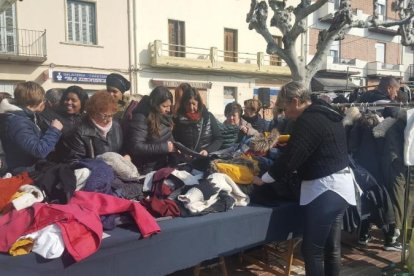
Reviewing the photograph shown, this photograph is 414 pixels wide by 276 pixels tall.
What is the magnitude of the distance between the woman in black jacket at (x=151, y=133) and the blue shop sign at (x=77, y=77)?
Answer: 12.7 meters

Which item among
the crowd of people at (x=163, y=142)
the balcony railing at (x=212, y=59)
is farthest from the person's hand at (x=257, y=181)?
the balcony railing at (x=212, y=59)

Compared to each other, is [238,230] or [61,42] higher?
[61,42]

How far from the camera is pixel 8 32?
1408 cm

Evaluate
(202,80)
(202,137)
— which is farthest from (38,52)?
(202,137)

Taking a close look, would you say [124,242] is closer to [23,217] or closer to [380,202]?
[23,217]

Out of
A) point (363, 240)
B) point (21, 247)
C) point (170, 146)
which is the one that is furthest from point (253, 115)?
point (21, 247)

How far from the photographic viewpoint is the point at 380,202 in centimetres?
344

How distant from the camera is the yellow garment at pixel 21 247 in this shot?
1.85 meters

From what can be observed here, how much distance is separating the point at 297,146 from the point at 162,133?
43.0 inches

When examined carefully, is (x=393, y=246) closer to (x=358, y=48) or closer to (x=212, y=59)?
(x=212, y=59)

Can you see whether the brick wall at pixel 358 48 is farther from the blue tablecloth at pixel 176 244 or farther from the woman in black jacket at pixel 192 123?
the blue tablecloth at pixel 176 244

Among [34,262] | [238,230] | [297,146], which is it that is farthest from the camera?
[238,230]

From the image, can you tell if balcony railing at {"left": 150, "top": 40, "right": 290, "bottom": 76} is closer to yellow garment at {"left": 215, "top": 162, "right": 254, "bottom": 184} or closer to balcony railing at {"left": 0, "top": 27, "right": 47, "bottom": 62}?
balcony railing at {"left": 0, "top": 27, "right": 47, "bottom": 62}

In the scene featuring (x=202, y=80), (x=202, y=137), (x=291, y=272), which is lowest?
(x=291, y=272)
